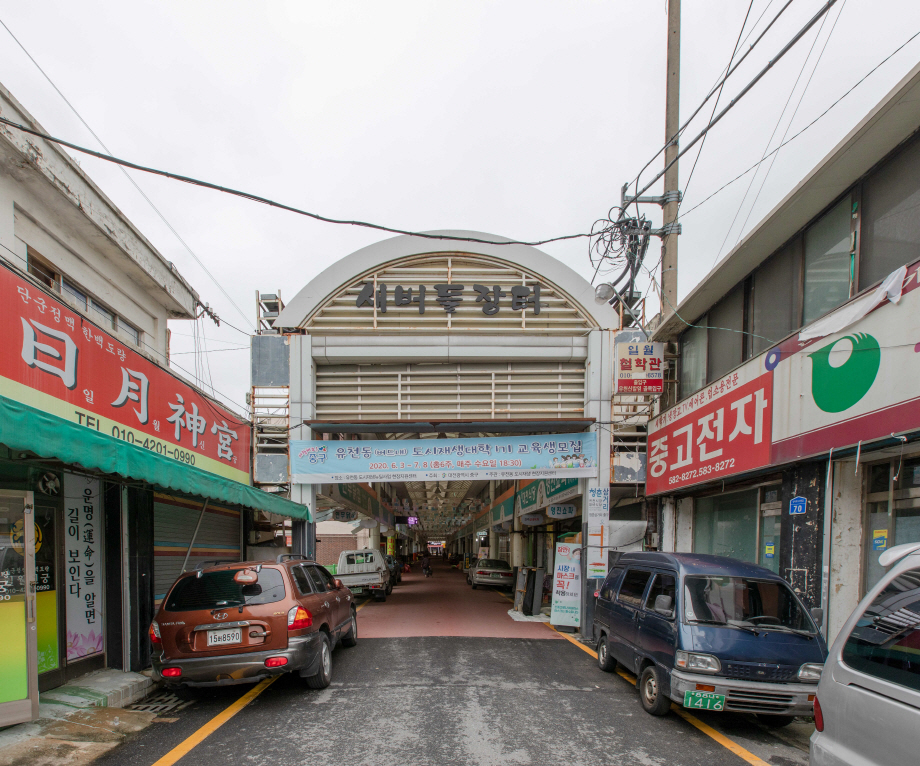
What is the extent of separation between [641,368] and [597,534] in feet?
12.1

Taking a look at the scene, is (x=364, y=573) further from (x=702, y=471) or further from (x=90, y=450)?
(x=90, y=450)

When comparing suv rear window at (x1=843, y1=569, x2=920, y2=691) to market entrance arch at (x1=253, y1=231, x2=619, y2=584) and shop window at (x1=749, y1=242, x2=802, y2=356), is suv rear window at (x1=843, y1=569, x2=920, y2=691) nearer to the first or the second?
shop window at (x1=749, y1=242, x2=802, y2=356)

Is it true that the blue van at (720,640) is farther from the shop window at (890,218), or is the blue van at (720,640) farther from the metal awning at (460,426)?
the metal awning at (460,426)

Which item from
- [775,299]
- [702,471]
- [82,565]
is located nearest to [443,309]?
[702,471]

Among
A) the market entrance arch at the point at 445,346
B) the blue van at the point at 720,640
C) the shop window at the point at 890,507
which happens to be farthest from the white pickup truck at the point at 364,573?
the shop window at the point at 890,507

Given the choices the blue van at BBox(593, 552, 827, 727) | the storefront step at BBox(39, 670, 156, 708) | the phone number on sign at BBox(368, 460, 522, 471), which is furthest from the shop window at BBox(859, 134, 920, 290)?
the storefront step at BBox(39, 670, 156, 708)

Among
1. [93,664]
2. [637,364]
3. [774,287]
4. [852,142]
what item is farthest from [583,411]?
[93,664]

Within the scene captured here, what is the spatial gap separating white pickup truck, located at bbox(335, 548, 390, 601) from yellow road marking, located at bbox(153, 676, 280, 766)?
440 inches

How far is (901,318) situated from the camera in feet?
21.2

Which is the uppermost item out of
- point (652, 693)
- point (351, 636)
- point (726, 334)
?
point (726, 334)

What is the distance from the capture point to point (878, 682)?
124 inches

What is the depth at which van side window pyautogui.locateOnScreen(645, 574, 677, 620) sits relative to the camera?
664 centimetres

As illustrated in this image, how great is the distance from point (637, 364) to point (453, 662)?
677 cm

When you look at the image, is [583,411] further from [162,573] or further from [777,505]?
[162,573]
